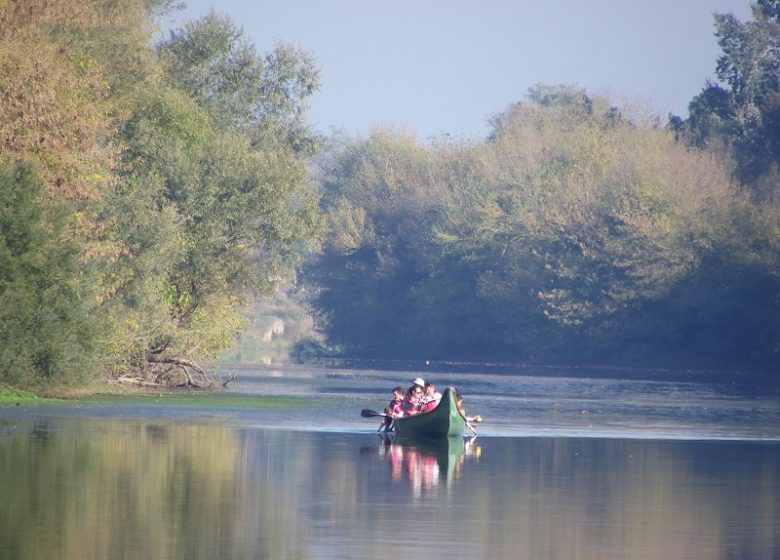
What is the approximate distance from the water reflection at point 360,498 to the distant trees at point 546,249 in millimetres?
53940

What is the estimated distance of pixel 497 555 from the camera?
16.8 meters

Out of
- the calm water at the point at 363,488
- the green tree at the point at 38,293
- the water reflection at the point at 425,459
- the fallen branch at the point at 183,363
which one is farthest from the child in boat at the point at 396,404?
the fallen branch at the point at 183,363

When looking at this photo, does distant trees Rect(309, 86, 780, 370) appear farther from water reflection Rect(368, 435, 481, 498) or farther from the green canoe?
water reflection Rect(368, 435, 481, 498)

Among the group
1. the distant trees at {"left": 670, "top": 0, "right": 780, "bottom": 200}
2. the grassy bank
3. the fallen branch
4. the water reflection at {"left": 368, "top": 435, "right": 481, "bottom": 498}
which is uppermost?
the distant trees at {"left": 670, "top": 0, "right": 780, "bottom": 200}

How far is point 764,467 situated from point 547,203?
225 feet

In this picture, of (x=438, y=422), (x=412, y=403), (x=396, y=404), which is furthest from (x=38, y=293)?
(x=438, y=422)

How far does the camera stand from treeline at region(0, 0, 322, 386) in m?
38.1

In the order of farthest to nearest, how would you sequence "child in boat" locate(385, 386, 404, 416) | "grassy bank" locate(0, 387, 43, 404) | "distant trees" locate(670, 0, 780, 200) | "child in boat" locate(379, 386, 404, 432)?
"distant trees" locate(670, 0, 780, 200) < "grassy bank" locate(0, 387, 43, 404) < "child in boat" locate(385, 386, 404, 416) < "child in boat" locate(379, 386, 404, 432)

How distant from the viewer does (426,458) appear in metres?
30.4

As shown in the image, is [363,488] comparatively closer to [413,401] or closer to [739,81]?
[413,401]

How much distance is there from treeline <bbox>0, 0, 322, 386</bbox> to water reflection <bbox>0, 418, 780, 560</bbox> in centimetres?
644

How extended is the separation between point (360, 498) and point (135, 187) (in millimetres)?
25673

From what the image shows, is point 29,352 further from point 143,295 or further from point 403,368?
point 403,368

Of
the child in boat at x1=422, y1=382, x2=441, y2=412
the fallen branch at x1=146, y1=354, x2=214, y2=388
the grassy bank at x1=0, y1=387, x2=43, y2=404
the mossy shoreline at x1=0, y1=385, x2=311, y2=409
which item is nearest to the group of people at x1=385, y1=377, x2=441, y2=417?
the child in boat at x1=422, y1=382, x2=441, y2=412
